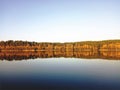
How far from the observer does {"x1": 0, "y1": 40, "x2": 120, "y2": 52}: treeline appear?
5683 centimetres

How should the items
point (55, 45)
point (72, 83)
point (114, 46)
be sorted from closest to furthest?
point (72, 83)
point (114, 46)
point (55, 45)

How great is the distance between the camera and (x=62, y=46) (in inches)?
2653

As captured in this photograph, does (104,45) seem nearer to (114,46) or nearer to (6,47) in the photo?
(114,46)

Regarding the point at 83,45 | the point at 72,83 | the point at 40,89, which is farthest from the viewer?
the point at 83,45

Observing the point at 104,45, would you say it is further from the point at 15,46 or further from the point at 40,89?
the point at 40,89

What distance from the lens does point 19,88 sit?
29.8ft

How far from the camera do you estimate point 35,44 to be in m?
65.0

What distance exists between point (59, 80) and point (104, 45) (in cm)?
4825

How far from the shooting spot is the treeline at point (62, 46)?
186 ft

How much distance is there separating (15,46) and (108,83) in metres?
51.2

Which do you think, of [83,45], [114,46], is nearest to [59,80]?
[114,46]

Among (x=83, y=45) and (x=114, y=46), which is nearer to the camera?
(x=114, y=46)

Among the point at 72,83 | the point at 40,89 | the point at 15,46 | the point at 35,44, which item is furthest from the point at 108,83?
the point at 35,44

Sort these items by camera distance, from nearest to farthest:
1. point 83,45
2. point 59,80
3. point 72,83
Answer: point 72,83 < point 59,80 < point 83,45
